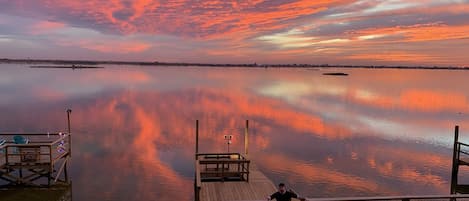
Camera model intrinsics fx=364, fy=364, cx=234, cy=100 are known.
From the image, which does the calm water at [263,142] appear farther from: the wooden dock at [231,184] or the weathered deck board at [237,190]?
the weathered deck board at [237,190]

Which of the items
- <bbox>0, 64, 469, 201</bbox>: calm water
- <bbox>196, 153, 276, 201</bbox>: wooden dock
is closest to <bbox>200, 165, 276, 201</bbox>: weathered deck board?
<bbox>196, 153, 276, 201</bbox>: wooden dock

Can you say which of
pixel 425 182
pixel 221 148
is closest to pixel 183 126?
pixel 221 148

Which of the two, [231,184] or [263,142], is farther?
[263,142]

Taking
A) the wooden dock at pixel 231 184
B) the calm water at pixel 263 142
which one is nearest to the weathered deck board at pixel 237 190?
the wooden dock at pixel 231 184

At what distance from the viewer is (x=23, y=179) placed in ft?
69.5

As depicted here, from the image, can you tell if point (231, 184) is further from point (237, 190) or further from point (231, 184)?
point (237, 190)

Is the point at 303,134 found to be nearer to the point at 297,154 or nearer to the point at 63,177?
the point at 297,154

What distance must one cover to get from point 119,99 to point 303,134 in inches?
1682

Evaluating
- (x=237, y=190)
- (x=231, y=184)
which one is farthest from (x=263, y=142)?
(x=237, y=190)

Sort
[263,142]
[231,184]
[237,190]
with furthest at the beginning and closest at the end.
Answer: [263,142]
[231,184]
[237,190]

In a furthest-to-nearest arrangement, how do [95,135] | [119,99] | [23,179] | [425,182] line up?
[119,99], [95,135], [425,182], [23,179]

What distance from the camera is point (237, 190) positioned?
1806cm

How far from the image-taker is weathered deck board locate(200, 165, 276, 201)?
55.6ft

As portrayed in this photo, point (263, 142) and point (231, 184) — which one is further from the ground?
point (231, 184)
